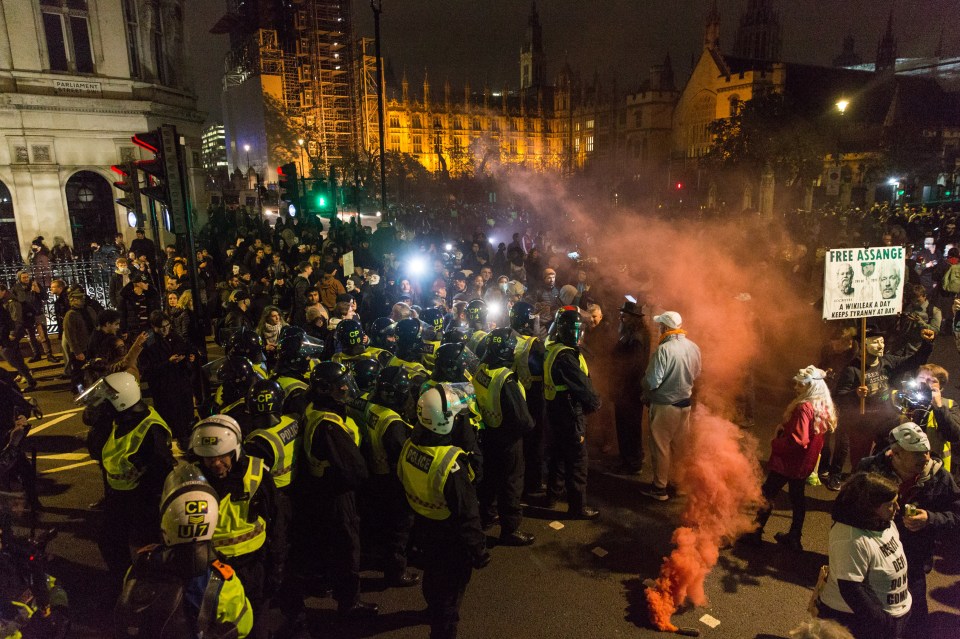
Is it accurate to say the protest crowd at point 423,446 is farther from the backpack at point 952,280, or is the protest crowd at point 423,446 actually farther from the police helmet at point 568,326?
the backpack at point 952,280

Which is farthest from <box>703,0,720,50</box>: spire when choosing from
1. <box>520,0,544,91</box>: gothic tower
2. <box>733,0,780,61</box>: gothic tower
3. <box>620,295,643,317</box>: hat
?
<box>620,295,643,317</box>: hat

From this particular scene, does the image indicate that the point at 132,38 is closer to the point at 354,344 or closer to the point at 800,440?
the point at 354,344

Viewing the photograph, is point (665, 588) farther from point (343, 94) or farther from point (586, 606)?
point (343, 94)

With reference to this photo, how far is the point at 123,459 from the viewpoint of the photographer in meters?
4.02

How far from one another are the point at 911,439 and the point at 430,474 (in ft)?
10.1

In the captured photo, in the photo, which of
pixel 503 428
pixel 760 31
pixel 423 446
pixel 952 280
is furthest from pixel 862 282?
pixel 760 31

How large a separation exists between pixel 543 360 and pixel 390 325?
205 cm

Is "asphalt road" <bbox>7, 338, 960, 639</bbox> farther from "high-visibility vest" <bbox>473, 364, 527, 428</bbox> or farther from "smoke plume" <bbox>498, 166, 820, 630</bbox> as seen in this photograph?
"high-visibility vest" <bbox>473, 364, 527, 428</bbox>

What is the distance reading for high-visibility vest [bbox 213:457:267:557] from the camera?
326 cm

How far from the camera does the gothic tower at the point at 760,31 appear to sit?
9375cm

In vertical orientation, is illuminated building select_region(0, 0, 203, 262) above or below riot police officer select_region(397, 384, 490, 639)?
above

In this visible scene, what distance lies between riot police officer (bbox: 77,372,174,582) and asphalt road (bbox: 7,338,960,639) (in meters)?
0.91

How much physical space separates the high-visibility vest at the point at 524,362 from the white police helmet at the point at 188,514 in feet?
12.0

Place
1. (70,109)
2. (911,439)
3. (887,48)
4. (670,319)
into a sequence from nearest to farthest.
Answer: (911,439) → (670,319) → (70,109) → (887,48)
